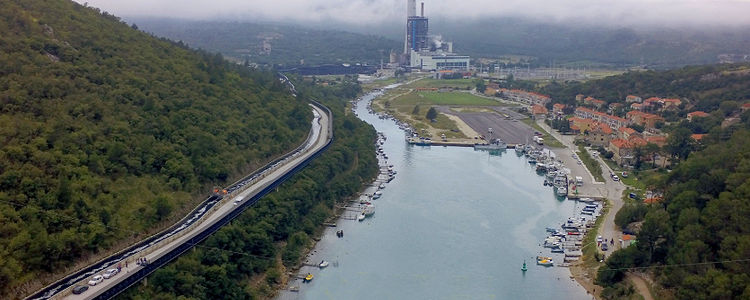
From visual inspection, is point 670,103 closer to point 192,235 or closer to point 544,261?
point 544,261

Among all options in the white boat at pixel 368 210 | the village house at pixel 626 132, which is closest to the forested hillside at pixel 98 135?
the white boat at pixel 368 210

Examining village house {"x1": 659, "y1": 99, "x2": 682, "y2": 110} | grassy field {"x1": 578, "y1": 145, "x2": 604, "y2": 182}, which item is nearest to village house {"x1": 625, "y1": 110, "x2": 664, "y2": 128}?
village house {"x1": 659, "y1": 99, "x2": 682, "y2": 110}

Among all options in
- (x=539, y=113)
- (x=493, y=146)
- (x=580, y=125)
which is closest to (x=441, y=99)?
(x=539, y=113)

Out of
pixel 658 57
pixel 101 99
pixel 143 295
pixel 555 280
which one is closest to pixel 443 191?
pixel 555 280

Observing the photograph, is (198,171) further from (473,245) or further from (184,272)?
(473,245)

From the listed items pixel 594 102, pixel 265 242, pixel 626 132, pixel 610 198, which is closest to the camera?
pixel 265 242

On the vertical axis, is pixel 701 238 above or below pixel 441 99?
above
